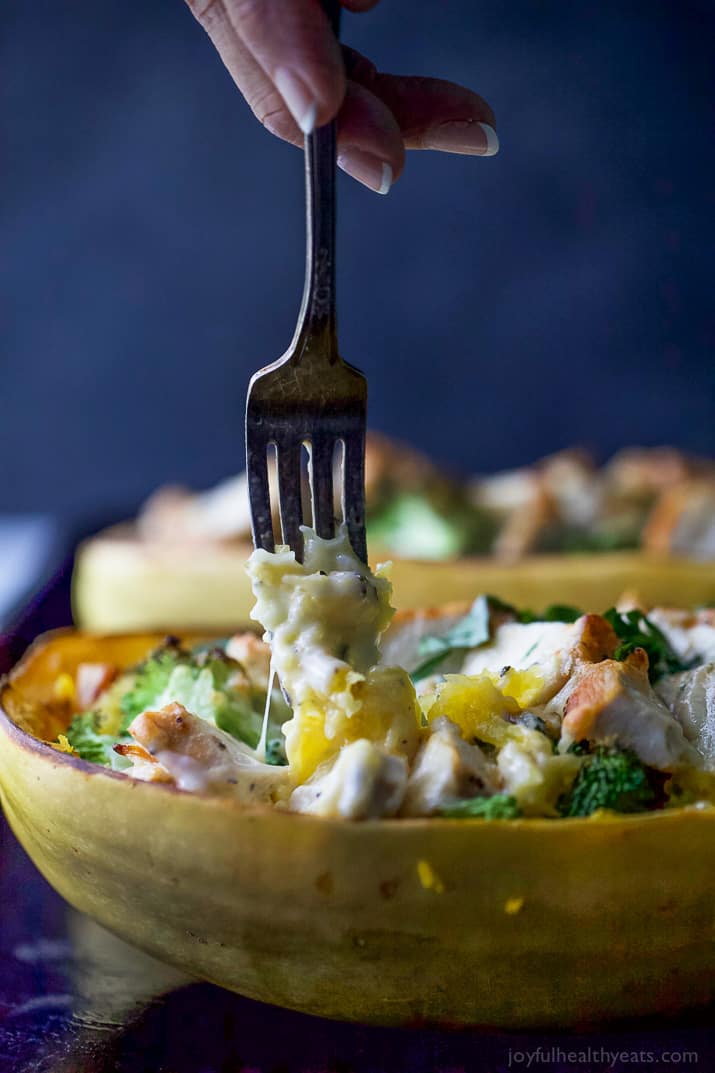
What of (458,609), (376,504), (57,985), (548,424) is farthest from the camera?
(548,424)

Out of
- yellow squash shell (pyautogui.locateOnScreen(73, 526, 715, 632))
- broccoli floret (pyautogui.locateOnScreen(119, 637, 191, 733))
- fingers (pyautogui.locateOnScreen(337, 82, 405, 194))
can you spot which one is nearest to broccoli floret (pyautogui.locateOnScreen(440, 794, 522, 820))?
broccoli floret (pyautogui.locateOnScreen(119, 637, 191, 733))

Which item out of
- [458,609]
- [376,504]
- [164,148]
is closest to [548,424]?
[164,148]

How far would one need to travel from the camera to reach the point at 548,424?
7.20 metres

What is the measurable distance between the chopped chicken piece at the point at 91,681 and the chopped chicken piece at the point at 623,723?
3.24 ft

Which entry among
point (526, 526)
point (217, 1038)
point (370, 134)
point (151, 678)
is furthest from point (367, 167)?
point (526, 526)

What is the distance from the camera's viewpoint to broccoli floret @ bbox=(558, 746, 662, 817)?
4.30 feet

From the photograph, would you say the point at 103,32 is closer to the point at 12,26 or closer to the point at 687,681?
the point at 12,26

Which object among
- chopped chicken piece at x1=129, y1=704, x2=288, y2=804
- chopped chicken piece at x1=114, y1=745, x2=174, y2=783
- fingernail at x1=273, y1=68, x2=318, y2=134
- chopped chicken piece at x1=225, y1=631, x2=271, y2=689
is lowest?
chopped chicken piece at x1=225, y1=631, x2=271, y2=689

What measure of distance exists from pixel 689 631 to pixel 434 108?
1.02 meters

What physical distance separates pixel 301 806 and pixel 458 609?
2.97ft

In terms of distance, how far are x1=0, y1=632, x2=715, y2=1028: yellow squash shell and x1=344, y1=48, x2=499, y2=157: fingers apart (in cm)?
122

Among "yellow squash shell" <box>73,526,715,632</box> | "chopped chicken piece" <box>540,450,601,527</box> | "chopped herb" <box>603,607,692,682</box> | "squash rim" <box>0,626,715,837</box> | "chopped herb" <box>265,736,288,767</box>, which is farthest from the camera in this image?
"chopped chicken piece" <box>540,450,601,527</box>

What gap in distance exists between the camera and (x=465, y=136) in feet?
6.33

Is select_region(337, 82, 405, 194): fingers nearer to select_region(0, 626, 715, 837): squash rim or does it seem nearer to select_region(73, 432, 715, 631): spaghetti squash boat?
select_region(0, 626, 715, 837): squash rim
